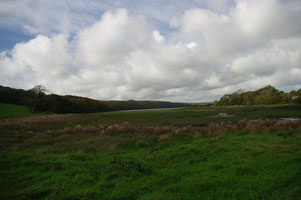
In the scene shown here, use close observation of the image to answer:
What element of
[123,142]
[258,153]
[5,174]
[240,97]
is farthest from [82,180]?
[240,97]

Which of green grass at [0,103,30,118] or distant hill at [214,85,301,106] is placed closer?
green grass at [0,103,30,118]

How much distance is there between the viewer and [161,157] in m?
10.2

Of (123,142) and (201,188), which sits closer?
(201,188)

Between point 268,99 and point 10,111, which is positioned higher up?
point 268,99

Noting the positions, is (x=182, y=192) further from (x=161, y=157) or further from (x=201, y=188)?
(x=161, y=157)

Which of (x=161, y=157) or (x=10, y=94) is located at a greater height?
(x=10, y=94)

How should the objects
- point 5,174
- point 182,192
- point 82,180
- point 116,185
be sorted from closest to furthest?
point 182,192
point 116,185
point 82,180
point 5,174

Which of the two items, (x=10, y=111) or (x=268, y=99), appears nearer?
(x=10, y=111)

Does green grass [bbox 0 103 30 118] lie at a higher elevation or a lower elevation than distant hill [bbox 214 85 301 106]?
lower

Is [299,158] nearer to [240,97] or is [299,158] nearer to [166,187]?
[166,187]

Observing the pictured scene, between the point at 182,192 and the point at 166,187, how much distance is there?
0.66 meters

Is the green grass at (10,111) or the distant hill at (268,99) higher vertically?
the distant hill at (268,99)

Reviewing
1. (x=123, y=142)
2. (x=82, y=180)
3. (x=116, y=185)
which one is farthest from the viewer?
(x=123, y=142)

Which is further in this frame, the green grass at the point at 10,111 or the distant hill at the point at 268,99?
the distant hill at the point at 268,99
